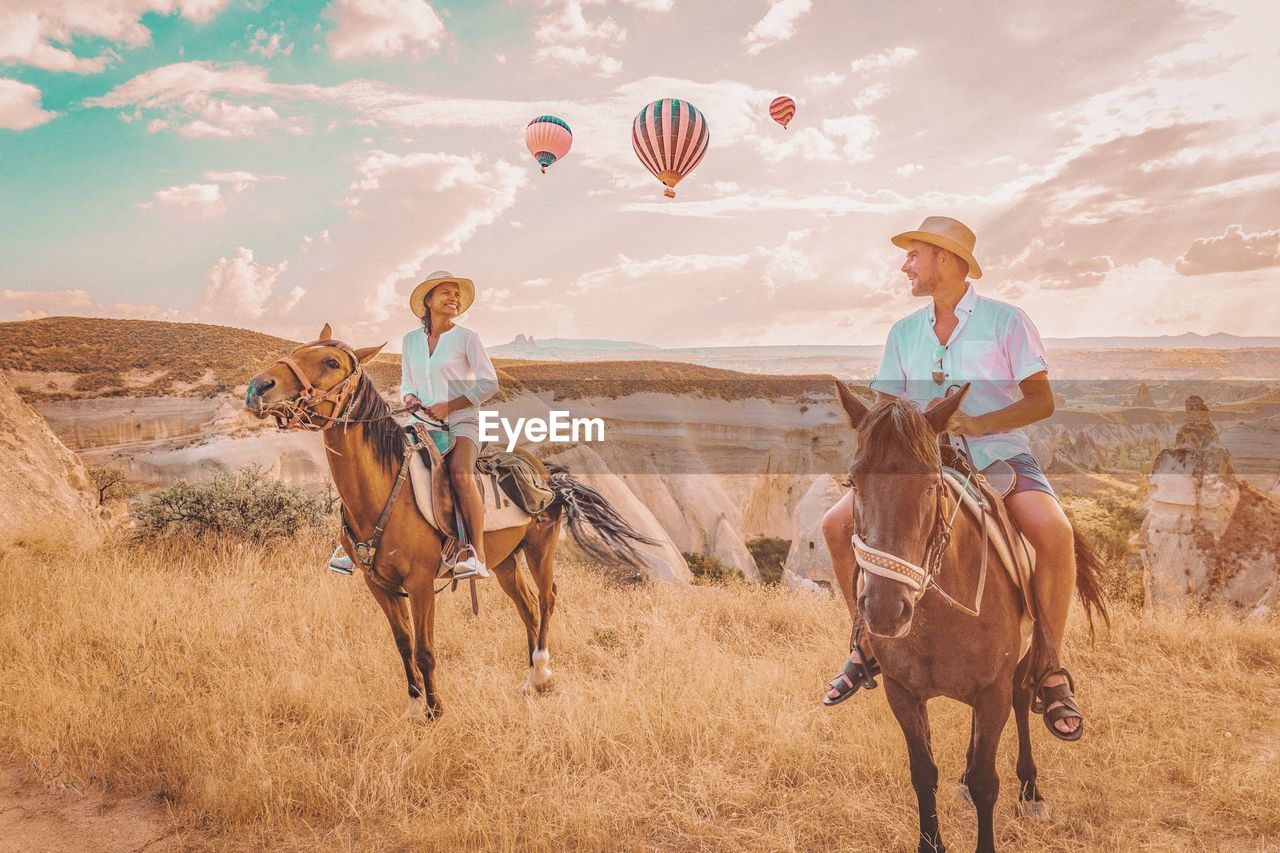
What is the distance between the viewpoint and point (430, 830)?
12.7 feet

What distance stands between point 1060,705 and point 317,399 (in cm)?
459

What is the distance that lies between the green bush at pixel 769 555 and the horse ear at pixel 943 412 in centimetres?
2851

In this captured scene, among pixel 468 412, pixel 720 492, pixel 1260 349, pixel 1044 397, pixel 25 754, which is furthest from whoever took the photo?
pixel 1260 349

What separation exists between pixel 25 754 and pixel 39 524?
5410 mm

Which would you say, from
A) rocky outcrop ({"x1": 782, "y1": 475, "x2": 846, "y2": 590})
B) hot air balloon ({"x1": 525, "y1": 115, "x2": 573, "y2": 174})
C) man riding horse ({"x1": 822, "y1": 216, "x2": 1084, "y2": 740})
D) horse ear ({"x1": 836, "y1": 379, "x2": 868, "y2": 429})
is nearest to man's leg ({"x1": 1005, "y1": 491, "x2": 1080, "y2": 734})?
man riding horse ({"x1": 822, "y1": 216, "x2": 1084, "y2": 740})

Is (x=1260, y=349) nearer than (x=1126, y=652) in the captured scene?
No

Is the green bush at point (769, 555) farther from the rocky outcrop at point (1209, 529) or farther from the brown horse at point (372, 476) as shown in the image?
the brown horse at point (372, 476)

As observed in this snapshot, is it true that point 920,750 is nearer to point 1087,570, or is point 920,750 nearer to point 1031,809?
point 1031,809

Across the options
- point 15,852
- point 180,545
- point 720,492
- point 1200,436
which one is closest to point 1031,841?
point 15,852

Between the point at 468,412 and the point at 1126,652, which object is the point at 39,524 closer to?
the point at 468,412

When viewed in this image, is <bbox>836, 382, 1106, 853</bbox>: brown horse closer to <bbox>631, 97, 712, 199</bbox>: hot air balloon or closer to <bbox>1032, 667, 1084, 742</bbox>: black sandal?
<bbox>1032, 667, 1084, 742</bbox>: black sandal

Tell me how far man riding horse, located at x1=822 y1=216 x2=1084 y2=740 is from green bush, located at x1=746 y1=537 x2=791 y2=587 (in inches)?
1086

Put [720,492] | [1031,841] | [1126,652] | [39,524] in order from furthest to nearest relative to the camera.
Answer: [720,492] → [39,524] → [1126,652] → [1031,841]

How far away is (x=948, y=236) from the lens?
3459 mm
